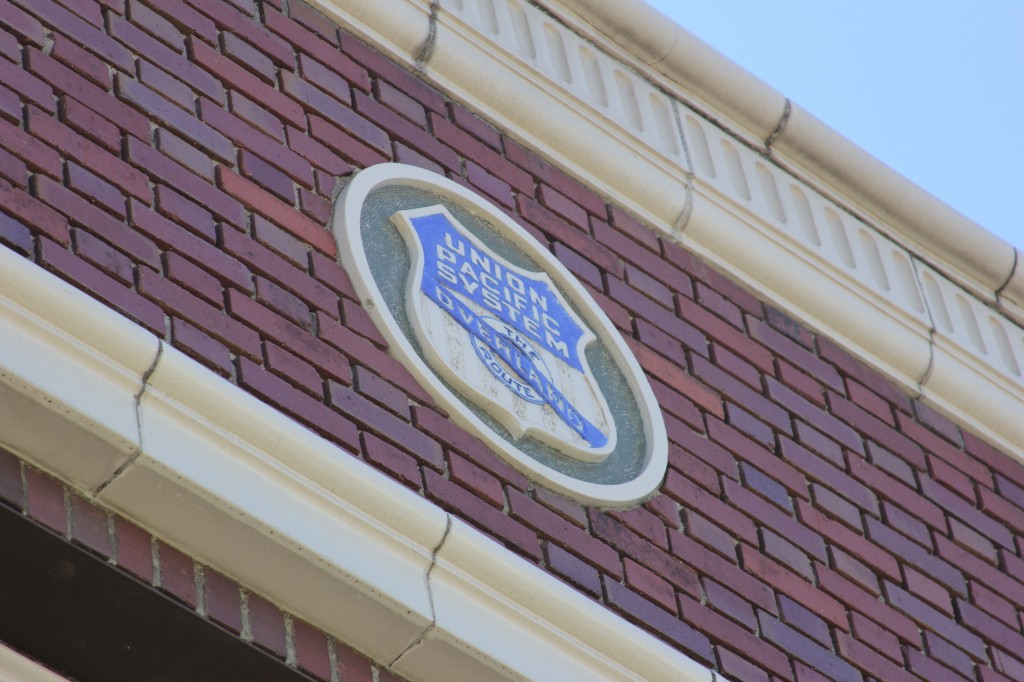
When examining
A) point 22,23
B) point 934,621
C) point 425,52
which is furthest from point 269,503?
point 934,621

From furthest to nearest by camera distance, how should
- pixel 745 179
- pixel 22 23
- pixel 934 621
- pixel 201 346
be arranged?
pixel 745 179, pixel 934 621, pixel 22 23, pixel 201 346

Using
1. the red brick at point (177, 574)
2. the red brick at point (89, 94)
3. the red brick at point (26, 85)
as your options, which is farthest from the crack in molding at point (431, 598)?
the red brick at point (26, 85)

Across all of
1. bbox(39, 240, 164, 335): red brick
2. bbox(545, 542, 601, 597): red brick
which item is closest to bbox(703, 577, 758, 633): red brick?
bbox(545, 542, 601, 597): red brick

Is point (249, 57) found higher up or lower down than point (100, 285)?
higher up

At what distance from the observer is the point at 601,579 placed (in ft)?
14.9

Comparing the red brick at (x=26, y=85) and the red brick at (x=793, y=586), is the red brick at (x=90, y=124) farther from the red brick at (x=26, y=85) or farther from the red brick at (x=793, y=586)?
the red brick at (x=793, y=586)

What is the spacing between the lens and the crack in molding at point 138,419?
3.82 metres

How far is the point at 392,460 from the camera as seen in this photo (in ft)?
14.1

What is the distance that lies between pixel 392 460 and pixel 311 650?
1.53 ft

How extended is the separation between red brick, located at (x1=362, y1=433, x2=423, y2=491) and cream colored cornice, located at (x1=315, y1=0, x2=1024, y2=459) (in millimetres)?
1315

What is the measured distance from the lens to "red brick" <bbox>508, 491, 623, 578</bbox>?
14.8 ft

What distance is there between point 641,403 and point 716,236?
798 mm

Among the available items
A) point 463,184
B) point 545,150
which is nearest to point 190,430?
point 463,184

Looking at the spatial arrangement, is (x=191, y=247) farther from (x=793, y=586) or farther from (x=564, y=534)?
(x=793, y=586)
